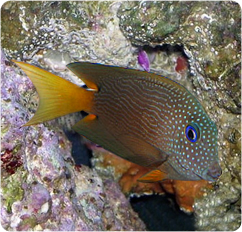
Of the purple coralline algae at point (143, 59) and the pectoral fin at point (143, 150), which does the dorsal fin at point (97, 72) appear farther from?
the purple coralline algae at point (143, 59)

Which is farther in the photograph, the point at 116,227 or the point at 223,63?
the point at 116,227

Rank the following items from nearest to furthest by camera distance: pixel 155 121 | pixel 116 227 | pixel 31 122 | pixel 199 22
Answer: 1. pixel 31 122
2. pixel 155 121
3. pixel 199 22
4. pixel 116 227

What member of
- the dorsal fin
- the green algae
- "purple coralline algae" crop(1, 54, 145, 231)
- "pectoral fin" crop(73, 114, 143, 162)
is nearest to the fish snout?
"pectoral fin" crop(73, 114, 143, 162)

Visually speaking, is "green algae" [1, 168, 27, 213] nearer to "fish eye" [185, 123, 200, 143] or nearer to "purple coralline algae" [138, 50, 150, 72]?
"fish eye" [185, 123, 200, 143]

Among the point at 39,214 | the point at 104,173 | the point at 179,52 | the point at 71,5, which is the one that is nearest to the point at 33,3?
the point at 71,5

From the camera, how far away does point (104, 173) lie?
5074 mm

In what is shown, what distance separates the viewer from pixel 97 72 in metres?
2.71

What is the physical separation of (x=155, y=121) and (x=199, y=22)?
136 cm

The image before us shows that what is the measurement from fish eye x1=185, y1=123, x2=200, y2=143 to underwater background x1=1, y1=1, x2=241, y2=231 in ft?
3.53

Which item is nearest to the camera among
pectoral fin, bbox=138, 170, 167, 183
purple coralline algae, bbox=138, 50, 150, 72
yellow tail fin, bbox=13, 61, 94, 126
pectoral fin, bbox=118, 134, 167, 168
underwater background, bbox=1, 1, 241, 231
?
yellow tail fin, bbox=13, 61, 94, 126

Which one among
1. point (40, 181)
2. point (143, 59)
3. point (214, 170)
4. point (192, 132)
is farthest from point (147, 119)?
point (143, 59)

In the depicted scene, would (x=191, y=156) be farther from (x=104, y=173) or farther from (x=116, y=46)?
(x=104, y=173)

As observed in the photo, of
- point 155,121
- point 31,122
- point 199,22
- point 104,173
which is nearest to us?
point 31,122

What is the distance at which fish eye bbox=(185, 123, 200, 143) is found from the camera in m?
2.72
